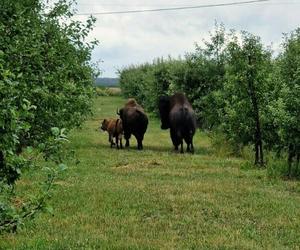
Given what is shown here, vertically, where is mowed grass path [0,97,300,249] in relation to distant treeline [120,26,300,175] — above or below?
below

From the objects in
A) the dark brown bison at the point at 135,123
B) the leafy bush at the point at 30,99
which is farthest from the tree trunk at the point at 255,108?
the dark brown bison at the point at 135,123

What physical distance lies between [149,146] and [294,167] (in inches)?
398

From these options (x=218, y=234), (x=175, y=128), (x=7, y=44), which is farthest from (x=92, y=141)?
(x=218, y=234)

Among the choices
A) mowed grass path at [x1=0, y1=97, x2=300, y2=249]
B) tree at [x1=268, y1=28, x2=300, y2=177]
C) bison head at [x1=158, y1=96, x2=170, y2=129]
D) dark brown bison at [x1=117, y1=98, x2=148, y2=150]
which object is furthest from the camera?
bison head at [x1=158, y1=96, x2=170, y2=129]

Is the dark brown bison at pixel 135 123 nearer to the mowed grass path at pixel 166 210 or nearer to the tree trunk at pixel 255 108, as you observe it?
the mowed grass path at pixel 166 210

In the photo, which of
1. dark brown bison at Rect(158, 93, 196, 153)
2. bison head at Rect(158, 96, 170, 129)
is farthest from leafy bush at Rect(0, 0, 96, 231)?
bison head at Rect(158, 96, 170, 129)

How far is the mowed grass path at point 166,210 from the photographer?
8.12 meters

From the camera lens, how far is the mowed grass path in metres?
8.12

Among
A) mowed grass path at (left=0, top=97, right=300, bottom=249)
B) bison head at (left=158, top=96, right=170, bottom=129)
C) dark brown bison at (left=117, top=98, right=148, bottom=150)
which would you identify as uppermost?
bison head at (left=158, top=96, right=170, bottom=129)

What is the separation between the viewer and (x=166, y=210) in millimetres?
10195

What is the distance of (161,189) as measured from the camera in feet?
40.2

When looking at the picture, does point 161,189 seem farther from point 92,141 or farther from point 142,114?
point 92,141

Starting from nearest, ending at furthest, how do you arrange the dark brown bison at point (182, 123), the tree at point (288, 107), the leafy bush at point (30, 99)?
the leafy bush at point (30, 99)
the tree at point (288, 107)
the dark brown bison at point (182, 123)

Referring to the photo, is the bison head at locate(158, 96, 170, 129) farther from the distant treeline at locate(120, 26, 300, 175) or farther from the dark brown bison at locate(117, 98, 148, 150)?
the distant treeline at locate(120, 26, 300, 175)
